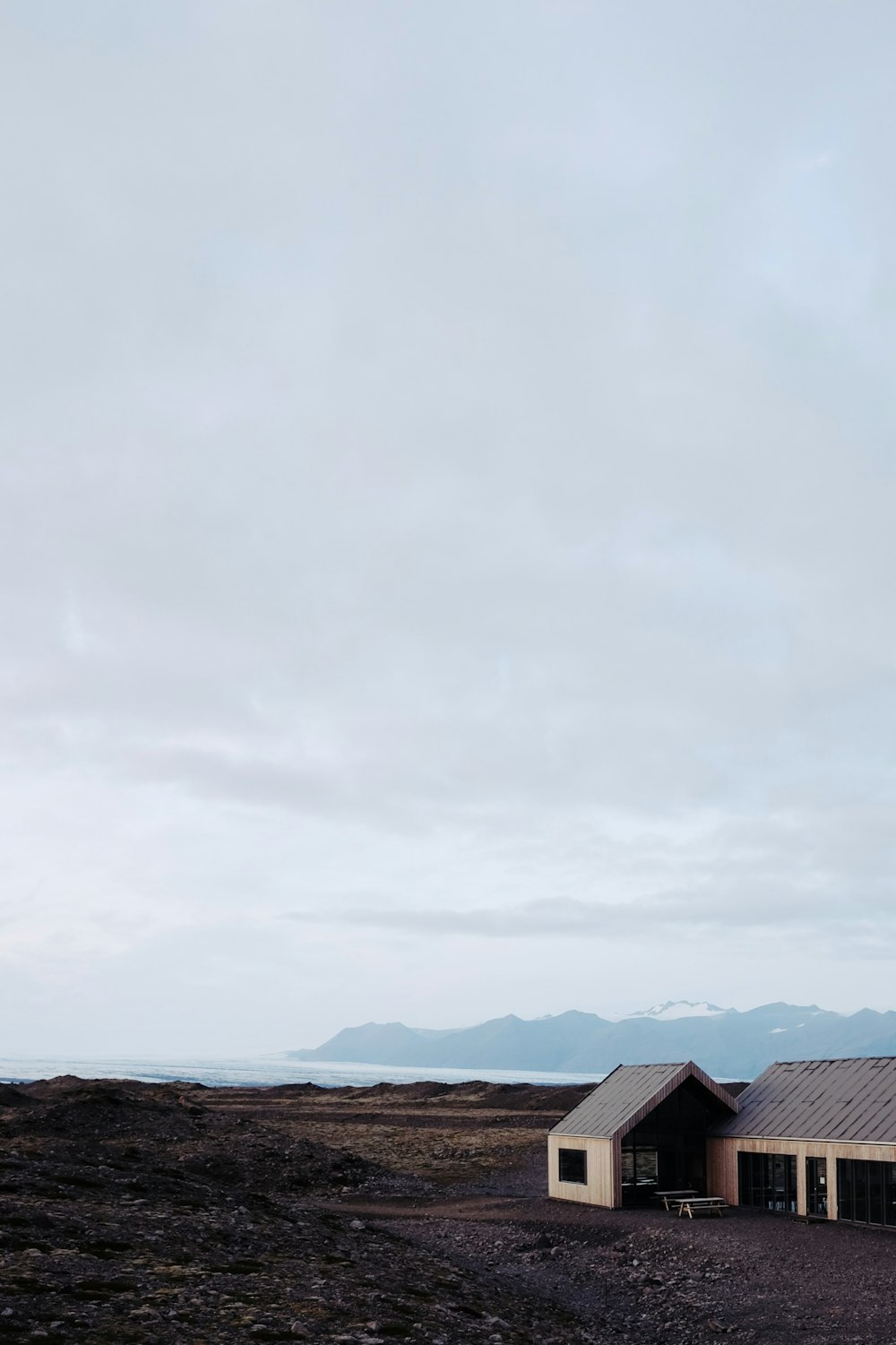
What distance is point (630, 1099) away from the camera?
154ft

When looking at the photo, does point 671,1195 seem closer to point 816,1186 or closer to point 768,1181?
point 768,1181

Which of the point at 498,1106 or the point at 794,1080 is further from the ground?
the point at 794,1080

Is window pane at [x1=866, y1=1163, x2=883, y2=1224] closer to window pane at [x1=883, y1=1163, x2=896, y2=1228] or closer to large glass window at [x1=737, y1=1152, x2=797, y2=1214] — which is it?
window pane at [x1=883, y1=1163, x2=896, y2=1228]

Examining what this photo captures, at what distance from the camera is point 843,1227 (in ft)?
125

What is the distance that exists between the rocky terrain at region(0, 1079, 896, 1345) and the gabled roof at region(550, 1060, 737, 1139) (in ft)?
10.8

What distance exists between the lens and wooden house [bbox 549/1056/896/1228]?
3944 cm

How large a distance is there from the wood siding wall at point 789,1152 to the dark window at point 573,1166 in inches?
211

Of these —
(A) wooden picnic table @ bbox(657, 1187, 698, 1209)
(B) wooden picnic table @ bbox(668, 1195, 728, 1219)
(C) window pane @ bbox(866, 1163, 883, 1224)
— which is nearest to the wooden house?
(C) window pane @ bbox(866, 1163, 883, 1224)

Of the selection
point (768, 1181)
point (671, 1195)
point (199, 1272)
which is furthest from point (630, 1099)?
point (199, 1272)

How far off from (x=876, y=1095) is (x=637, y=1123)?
9870 millimetres

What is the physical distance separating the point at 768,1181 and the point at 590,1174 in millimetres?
7413

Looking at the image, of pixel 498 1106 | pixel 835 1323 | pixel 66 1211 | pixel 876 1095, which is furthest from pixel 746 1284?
pixel 498 1106

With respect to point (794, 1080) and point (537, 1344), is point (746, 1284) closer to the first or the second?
Result: point (537, 1344)

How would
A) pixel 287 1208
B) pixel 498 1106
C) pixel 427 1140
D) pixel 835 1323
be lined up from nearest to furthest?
pixel 835 1323 < pixel 287 1208 < pixel 427 1140 < pixel 498 1106
